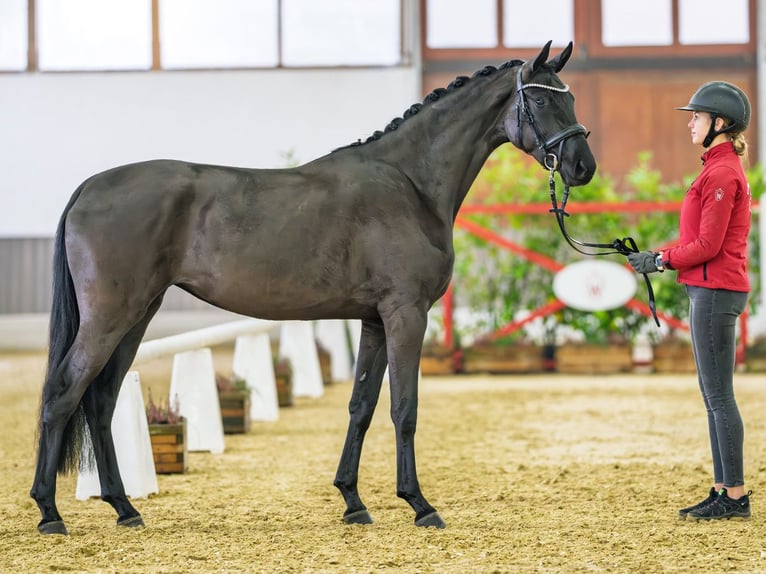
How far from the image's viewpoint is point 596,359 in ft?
36.3

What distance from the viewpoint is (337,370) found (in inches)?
410

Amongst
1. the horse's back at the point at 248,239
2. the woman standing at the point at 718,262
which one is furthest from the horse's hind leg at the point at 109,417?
the woman standing at the point at 718,262

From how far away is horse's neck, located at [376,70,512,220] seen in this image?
4242 millimetres

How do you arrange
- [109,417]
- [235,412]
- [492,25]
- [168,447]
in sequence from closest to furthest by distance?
[109,417] → [168,447] → [235,412] → [492,25]

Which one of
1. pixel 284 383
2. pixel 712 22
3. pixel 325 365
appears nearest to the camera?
pixel 284 383

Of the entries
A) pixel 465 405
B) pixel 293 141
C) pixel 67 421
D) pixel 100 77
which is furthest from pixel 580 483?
pixel 100 77

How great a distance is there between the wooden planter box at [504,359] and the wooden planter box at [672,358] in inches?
48.1

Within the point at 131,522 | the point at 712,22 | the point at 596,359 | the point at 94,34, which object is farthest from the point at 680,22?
the point at 131,522

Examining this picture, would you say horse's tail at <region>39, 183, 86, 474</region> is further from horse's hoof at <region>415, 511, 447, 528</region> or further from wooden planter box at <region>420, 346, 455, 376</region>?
wooden planter box at <region>420, 346, 455, 376</region>

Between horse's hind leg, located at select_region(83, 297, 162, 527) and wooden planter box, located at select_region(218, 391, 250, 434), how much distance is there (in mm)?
2701

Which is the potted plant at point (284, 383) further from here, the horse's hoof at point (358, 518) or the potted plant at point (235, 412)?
the horse's hoof at point (358, 518)

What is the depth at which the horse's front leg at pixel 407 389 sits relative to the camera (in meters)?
4.02

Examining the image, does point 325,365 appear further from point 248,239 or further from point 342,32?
point 342,32

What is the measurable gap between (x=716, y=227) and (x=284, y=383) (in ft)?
16.7
